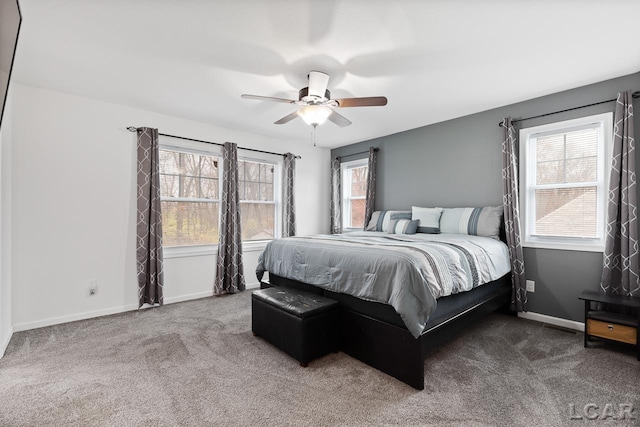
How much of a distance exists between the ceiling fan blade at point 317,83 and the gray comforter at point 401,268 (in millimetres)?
1350

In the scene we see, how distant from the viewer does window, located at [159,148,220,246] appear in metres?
3.97

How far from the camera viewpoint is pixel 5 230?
265 cm

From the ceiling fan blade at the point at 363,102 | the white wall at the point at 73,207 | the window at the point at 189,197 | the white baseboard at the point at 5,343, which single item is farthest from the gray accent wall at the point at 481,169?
the white baseboard at the point at 5,343

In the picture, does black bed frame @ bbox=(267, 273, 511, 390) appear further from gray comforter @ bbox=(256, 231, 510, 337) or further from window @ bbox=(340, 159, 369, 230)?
window @ bbox=(340, 159, 369, 230)

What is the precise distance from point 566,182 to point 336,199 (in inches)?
129

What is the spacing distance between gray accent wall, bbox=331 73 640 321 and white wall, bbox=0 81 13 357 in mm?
3675

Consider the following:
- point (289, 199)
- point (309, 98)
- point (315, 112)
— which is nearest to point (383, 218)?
point (289, 199)

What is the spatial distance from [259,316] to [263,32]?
2.26 metres

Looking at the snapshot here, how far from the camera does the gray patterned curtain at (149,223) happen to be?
357 cm

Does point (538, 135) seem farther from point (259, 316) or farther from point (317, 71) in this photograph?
point (259, 316)

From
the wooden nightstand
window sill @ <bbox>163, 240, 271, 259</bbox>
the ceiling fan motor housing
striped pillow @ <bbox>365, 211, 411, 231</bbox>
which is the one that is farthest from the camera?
striped pillow @ <bbox>365, 211, 411, 231</bbox>

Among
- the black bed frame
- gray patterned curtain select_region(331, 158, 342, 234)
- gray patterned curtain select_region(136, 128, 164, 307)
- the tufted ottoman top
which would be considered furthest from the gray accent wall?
gray patterned curtain select_region(136, 128, 164, 307)

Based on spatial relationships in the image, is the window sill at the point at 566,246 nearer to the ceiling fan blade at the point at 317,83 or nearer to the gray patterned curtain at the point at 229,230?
the ceiling fan blade at the point at 317,83

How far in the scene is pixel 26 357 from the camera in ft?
7.77
